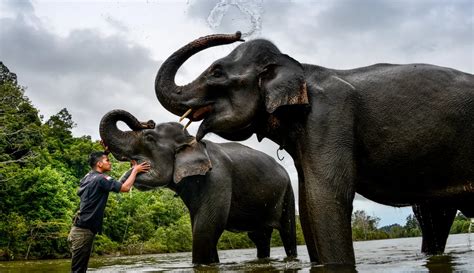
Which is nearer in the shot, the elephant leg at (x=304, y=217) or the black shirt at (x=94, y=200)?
the elephant leg at (x=304, y=217)

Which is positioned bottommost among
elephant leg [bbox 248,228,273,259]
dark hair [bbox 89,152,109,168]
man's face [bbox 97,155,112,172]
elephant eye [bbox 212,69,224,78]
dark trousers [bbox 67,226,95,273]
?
dark trousers [bbox 67,226,95,273]

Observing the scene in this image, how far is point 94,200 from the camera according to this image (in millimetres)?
5773

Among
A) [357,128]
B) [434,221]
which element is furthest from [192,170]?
[357,128]

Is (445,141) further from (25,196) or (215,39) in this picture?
(25,196)

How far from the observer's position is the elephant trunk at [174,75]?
491 cm

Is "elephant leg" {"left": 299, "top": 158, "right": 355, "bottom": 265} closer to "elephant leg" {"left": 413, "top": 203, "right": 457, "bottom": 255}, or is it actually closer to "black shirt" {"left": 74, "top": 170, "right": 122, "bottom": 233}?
"elephant leg" {"left": 413, "top": 203, "right": 457, "bottom": 255}

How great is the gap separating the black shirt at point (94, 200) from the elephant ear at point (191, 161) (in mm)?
2095

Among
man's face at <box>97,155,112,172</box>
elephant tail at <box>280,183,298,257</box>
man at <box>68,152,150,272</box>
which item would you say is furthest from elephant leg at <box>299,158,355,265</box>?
elephant tail at <box>280,183,298,257</box>

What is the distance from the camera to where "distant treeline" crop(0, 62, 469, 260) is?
2709 cm

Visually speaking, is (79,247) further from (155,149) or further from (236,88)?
(155,149)

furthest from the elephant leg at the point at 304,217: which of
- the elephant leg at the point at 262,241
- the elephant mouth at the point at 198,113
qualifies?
the elephant leg at the point at 262,241

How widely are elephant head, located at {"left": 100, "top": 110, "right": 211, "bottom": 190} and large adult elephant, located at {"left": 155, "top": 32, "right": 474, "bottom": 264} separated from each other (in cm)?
330

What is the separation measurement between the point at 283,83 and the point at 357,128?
2.09 feet

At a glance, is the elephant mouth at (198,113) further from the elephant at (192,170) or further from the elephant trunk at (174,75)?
the elephant at (192,170)
